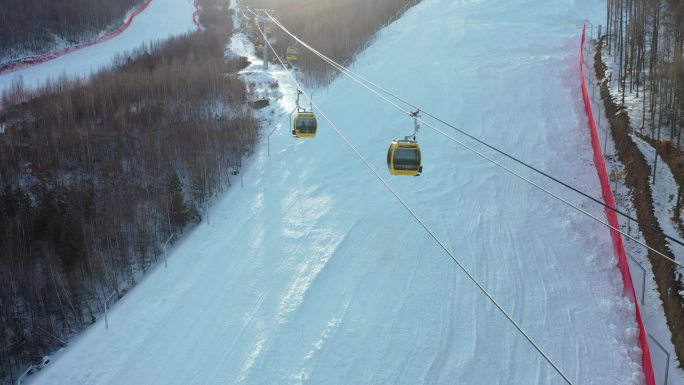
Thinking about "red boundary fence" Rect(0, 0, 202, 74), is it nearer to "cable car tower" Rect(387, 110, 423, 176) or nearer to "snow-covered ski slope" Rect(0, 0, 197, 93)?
"snow-covered ski slope" Rect(0, 0, 197, 93)

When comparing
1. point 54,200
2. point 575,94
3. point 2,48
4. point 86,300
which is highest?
point 2,48

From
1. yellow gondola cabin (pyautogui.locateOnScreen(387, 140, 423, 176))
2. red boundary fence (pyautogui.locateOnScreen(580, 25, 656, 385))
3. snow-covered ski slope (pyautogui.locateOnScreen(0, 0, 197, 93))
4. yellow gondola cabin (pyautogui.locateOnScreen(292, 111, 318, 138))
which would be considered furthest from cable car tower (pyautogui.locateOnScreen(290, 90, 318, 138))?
snow-covered ski slope (pyautogui.locateOnScreen(0, 0, 197, 93))

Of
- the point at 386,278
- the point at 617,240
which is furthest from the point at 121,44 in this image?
the point at 617,240

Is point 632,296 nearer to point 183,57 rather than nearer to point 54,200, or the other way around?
point 54,200

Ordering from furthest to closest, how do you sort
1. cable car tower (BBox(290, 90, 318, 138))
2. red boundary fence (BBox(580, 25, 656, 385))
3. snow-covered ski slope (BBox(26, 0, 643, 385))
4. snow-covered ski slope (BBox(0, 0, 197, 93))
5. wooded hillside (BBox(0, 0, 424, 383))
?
snow-covered ski slope (BBox(0, 0, 197, 93)) → wooded hillside (BBox(0, 0, 424, 383)) → cable car tower (BBox(290, 90, 318, 138)) → snow-covered ski slope (BBox(26, 0, 643, 385)) → red boundary fence (BBox(580, 25, 656, 385))

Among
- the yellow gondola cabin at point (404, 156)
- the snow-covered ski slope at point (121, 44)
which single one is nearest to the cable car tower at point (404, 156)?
the yellow gondola cabin at point (404, 156)

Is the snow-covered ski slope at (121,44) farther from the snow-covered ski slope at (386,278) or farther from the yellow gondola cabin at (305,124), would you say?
the yellow gondola cabin at (305,124)

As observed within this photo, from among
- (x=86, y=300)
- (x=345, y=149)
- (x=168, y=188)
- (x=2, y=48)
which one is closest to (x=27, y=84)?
(x=2, y=48)

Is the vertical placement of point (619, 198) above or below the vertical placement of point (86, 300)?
above
